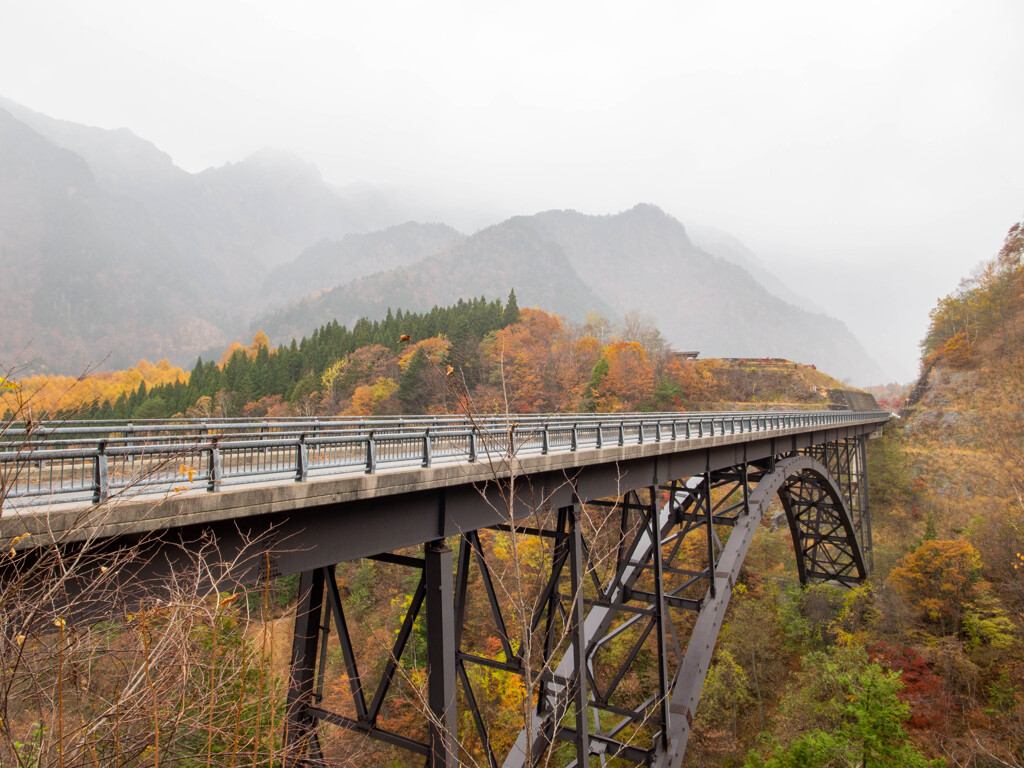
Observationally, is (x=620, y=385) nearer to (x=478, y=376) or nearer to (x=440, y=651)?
(x=478, y=376)

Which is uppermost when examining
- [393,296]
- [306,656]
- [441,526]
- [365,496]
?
[393,296]

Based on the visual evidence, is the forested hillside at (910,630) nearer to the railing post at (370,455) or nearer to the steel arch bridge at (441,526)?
the steel arch bridge at (441,526)

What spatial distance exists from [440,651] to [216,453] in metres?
3.44

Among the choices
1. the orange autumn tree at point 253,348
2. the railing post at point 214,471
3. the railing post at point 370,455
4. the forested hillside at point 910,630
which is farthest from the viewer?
the orange autumn tree at point 253,348

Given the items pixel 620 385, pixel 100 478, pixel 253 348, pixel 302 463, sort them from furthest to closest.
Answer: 1. pixel 253 348
2. pixel 620 385
3. pixel 302 463
4. pixel 100 478

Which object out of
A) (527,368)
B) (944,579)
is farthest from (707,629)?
(527,368)

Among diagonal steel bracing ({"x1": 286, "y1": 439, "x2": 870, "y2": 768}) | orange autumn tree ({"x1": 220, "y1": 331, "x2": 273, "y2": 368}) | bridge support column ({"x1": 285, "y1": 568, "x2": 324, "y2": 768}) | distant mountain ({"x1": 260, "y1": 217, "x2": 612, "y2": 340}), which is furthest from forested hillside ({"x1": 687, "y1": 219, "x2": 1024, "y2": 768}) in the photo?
distant mountain ({"x1": 260, "y1": 217, "x2": 612, "y2": 340})

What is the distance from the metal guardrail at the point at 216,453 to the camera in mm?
4035

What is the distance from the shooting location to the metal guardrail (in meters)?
A: 4.04

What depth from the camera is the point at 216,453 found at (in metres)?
4.65

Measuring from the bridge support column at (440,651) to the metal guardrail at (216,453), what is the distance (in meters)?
1.34

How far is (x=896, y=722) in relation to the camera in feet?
44.1

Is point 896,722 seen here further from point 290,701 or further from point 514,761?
point 290,701

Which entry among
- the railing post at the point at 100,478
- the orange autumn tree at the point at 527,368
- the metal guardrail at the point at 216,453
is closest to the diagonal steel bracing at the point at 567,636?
the metal guardrail at the point at 216,453
